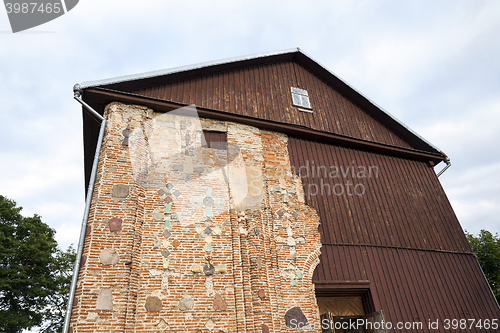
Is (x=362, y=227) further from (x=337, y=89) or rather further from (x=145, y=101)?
(x=145, y=101)

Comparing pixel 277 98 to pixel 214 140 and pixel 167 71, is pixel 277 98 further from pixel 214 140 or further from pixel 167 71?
pixel 167 71

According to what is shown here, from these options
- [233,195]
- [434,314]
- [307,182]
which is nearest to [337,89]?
[307,182]

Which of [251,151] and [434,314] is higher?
[251,151]

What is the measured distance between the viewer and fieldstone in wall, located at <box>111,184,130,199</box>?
6571 mm

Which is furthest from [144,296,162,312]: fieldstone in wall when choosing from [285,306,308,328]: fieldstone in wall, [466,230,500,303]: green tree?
[466,230,500,303]: green tree

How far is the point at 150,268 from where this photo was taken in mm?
6215

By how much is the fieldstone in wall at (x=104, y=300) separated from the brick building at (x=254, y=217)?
0.06 ft

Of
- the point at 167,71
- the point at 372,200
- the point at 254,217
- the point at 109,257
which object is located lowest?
the point at 109,257

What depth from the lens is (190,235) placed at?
680 cm

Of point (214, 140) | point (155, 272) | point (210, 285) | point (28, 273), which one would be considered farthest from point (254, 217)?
point (28, 273)

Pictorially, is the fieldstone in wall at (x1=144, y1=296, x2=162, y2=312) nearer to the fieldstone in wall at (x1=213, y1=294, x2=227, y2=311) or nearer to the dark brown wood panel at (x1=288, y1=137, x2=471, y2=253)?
the fieldstone in wall at (x1=213, y1=294, x2=227, y2=311)

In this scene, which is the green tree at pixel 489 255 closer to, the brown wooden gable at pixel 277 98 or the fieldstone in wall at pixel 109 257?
the brown wooden gable at pixel 277 98

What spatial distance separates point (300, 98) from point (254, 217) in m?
5.01

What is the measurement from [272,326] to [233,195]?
3.05 m
